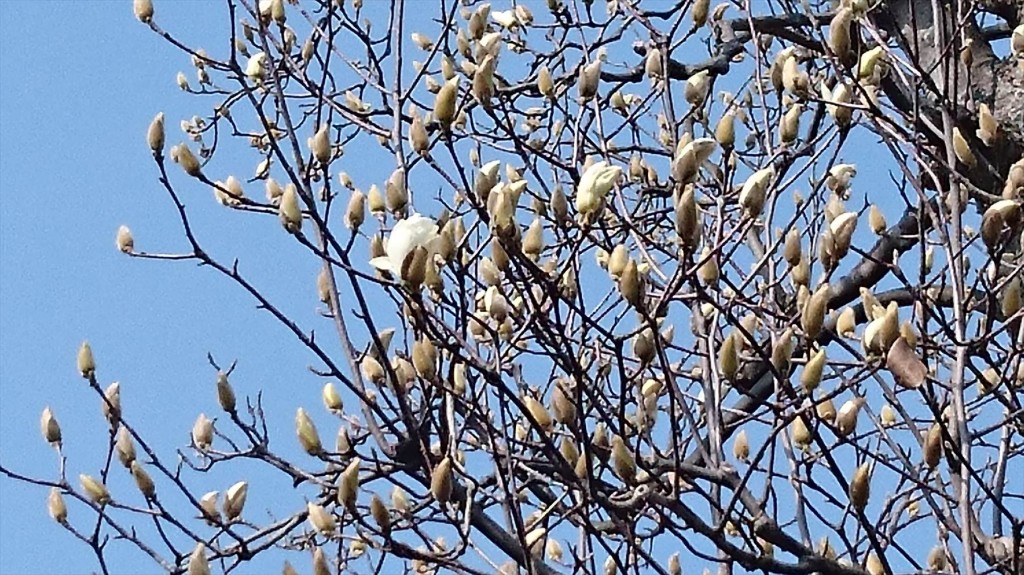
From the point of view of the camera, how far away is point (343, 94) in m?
2.87

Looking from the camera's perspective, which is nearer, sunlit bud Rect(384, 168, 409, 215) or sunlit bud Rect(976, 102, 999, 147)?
sunlit bud Rect(384, 168, 409, 215)

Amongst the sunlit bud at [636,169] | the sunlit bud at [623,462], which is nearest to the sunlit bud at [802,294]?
the sunlit bud at [623,462]

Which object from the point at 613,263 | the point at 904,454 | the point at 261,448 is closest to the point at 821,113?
the point at 904,454

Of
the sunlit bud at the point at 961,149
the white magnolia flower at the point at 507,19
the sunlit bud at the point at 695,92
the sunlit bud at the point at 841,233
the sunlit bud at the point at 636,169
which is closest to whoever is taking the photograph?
the sunlit bud at the point at 841,233

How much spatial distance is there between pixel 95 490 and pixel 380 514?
1.75 ft

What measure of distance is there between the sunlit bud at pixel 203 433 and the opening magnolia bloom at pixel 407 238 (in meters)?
0.55

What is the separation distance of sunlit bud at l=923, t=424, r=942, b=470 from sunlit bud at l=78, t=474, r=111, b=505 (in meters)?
1.05

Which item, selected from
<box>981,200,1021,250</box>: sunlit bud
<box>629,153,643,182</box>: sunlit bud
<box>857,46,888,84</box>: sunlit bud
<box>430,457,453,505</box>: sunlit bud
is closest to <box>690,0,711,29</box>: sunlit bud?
<box>629,153,643,182</box>: sunlit bud

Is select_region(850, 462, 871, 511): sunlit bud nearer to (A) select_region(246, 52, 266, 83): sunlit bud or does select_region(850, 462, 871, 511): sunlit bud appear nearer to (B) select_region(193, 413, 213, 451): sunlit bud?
(B) select_region(193, 413, 213, 451): sunlit bud

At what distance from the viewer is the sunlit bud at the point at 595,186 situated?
1.39 meters

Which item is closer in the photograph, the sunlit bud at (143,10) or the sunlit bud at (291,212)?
the sunlit bud at (291,212)

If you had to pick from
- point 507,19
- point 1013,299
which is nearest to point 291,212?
point 1013,299

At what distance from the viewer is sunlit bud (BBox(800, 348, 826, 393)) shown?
1.50 m

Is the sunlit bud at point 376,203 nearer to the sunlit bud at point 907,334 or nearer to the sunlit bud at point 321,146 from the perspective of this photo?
the sunlit bud at point 321,146
